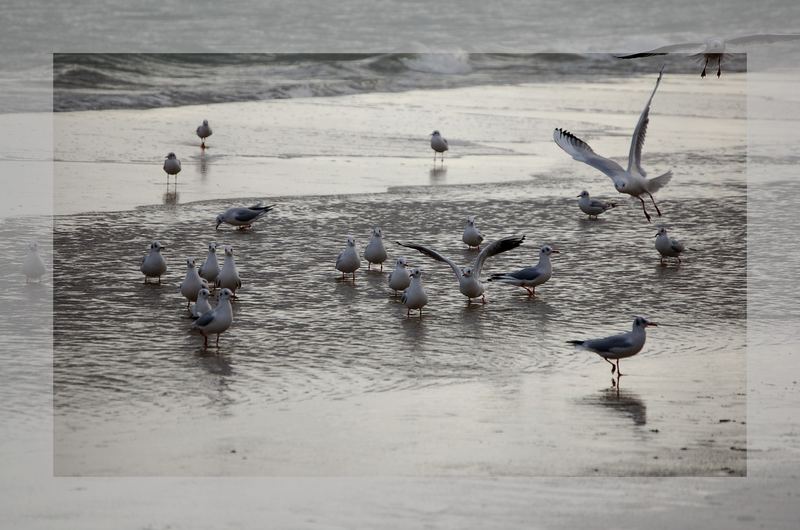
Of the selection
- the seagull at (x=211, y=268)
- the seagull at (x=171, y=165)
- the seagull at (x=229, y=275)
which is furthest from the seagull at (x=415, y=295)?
the seagull at (x=171, y=165)

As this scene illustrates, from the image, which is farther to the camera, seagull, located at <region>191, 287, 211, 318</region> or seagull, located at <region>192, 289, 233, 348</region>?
seagull, located at <region>191, 287, 211, 318</region>

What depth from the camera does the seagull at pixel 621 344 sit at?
30.6 ft

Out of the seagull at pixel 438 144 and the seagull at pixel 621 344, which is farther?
the seagull at pixel 438 144

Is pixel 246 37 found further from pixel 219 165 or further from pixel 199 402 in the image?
pixel 199 402

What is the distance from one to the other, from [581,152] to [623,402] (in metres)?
3.23

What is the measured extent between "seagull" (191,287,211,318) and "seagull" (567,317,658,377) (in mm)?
3002

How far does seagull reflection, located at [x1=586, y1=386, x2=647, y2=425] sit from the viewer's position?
8547mm

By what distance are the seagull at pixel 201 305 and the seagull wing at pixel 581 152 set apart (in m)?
3.35

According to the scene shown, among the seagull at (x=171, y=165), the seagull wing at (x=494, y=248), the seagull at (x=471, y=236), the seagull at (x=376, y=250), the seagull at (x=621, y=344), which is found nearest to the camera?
the seagull at (x=621, y=344)

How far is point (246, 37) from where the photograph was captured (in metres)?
46.1

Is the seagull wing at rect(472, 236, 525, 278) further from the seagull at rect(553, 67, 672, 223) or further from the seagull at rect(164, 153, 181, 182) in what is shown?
the seagull at rect(164, 153, 181, 182)

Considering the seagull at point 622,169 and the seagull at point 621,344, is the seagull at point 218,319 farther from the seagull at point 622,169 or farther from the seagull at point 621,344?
the seagull at point 622,169

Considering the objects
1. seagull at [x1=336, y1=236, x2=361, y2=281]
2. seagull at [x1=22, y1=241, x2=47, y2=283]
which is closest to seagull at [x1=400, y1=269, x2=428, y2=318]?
seagull at [x1=336, y1=236, x2=361, y2=281]

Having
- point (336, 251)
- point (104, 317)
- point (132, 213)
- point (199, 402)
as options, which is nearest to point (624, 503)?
point (199, 402)
